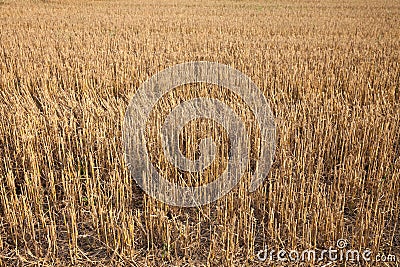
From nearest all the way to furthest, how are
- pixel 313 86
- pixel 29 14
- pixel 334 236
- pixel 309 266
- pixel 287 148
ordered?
1. pixel 309 266
2. pixel 334 236
3. pixel 287 148
4. pixel 313 86
5. pixel 29 14

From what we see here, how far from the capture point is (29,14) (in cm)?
1290

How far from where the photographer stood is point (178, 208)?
114 inches

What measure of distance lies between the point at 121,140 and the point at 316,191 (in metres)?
1.88

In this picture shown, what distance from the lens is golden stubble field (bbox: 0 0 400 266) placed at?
2514mm

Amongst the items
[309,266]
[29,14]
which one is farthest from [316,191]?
[29,14]

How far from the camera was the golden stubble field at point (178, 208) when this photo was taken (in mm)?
2514

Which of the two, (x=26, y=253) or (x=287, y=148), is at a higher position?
(x=287, y=148)

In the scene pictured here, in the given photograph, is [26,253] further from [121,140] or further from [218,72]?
[218,72]

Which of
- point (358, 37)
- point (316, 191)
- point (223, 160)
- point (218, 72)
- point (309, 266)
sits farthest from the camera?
point (358, 37)

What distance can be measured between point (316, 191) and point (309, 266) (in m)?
0.64

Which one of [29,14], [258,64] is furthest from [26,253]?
[29,14]

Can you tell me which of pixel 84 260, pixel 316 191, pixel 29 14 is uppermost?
pixel 29 14

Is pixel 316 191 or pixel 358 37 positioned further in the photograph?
pixel 358 37

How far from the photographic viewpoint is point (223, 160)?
3.31 meters
